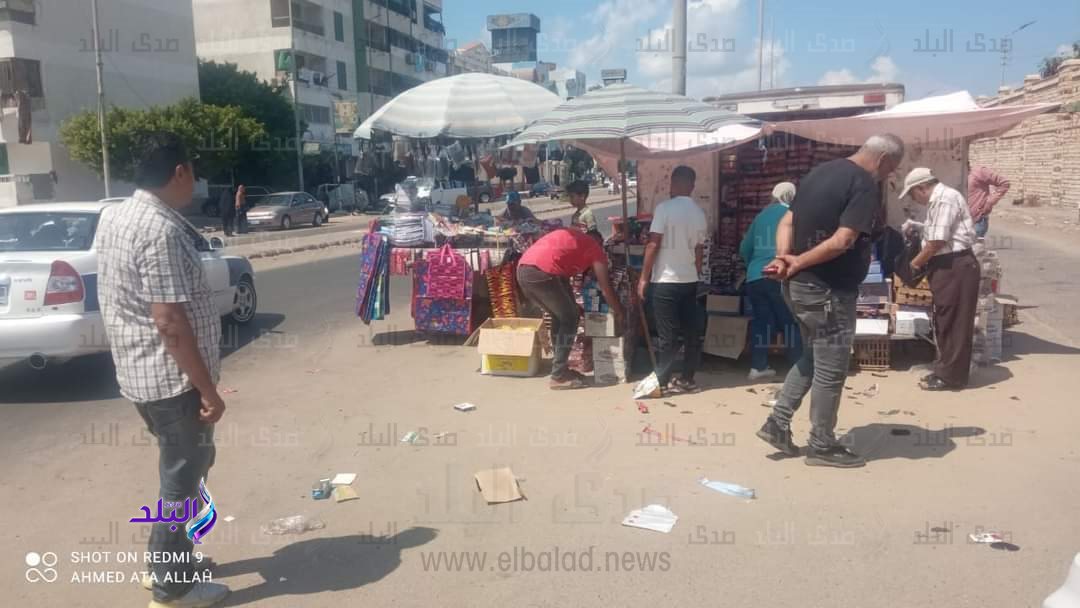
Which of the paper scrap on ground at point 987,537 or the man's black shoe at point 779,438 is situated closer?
the paper scrap on ground at point 987,537

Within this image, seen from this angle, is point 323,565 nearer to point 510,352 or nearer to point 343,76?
point 510,352

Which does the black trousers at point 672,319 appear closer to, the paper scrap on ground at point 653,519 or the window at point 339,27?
the paper scrap on ground at point 653,519

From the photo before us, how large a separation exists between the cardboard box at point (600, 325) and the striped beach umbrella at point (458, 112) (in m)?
3.60

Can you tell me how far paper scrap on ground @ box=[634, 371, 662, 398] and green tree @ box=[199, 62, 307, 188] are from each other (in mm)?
35661

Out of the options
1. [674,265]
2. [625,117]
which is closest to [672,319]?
[674,265]

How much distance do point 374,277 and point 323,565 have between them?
17.2 ft

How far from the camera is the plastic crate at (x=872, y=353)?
24.2 ft

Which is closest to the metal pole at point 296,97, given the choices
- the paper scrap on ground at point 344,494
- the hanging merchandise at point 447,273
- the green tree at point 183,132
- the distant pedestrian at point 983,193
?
the green tree at point 183,132

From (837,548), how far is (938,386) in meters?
3.32

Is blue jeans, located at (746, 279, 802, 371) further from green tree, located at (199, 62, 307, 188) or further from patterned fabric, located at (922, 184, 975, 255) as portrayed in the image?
green tree, located at (199, 62, 307, 188)

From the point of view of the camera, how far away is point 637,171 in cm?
960

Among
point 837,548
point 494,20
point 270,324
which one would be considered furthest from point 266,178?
point 494,20

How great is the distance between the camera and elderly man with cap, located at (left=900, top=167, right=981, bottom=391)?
6.43 m

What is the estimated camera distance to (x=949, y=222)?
640 centimetres
